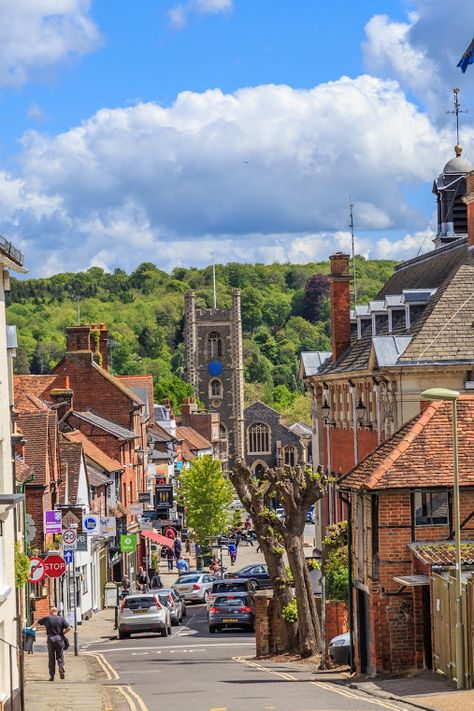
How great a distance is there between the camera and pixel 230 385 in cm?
18412

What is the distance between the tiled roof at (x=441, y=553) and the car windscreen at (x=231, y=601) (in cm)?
1828

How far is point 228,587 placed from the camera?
48.8 metres

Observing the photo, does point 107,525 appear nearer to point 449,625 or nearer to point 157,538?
point 157,538

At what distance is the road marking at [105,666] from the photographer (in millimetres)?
30878

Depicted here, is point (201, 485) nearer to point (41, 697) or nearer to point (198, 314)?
point (41, 697)

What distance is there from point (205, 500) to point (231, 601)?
1786 inches

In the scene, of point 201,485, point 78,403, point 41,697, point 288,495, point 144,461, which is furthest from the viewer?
point 201,485

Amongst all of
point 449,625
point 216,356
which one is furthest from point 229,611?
point 216,356

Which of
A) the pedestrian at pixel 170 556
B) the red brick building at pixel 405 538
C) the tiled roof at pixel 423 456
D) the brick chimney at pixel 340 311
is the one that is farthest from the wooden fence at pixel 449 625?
the pedestrian at pixel 170 556

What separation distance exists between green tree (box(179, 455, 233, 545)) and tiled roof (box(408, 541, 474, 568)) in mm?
62721

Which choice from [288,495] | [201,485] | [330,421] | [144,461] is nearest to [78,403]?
[144,461]

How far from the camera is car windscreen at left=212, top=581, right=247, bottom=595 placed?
48.1 m

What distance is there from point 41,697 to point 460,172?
47.7 metres

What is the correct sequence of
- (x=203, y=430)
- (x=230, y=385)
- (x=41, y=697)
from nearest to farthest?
(x=41, y=697) → (x=203, y=430) → (x=230, y=385)
